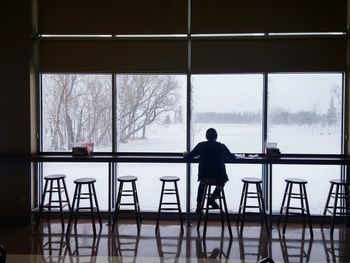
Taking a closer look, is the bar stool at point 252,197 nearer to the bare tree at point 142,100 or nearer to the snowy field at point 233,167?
the snowy field at point 233,167

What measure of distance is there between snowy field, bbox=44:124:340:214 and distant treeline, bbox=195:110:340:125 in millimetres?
70

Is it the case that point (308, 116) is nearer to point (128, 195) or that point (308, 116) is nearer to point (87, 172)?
point (128, 195)

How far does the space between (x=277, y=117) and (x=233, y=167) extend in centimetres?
90

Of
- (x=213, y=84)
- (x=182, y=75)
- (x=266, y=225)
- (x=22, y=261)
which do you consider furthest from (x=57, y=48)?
(x=266, y=225)

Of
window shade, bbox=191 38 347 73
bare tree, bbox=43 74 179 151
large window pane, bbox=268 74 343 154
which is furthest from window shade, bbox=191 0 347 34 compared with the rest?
bare tree, bbox=43 74 179 151

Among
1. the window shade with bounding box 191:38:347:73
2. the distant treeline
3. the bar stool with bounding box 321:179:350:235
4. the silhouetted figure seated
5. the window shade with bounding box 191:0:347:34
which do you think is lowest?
the bar stool with bounding box 321:179:350:235

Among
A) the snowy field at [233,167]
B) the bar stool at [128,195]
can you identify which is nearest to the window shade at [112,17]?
the snowy field at [233,167]

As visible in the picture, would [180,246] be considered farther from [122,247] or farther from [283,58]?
[283,58]

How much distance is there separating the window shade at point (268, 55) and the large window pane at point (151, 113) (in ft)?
1.56

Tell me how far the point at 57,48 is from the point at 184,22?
176 centimetres

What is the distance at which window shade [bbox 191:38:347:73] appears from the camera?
456cm

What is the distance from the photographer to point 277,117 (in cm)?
470

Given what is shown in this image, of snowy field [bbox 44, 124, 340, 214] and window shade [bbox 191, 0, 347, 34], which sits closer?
window shade [bbox 191, 0, 347, 34]

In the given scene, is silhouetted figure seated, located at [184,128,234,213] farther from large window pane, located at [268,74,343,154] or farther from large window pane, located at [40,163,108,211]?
large window pane, located at [40,163,108,211]
